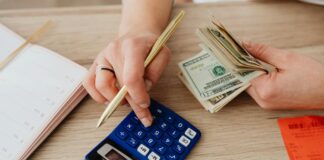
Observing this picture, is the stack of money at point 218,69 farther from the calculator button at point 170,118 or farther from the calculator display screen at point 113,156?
the calculator display screen at point 113,156

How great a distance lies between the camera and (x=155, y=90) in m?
0.70

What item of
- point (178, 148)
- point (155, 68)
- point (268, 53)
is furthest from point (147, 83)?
point (268, 53)

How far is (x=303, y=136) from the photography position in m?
0.63

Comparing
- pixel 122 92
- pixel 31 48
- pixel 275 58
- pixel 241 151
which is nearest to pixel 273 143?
pixel 241 151

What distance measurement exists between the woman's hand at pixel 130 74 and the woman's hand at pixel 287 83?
187 mm

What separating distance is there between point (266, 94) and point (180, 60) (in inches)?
8.1

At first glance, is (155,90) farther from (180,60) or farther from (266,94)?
(266,94)

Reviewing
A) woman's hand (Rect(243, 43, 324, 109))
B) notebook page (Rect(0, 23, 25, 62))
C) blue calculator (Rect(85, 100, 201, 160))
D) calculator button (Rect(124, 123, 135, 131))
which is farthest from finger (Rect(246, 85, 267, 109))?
notebook page (Rect(0, 23, 25, 62))

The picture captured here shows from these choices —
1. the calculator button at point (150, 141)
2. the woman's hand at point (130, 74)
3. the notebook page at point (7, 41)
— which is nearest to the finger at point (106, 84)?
the woman's hand at point (130, 74)

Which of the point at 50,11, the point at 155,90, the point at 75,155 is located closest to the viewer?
the point at 75,155

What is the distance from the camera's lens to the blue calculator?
1.91 ft

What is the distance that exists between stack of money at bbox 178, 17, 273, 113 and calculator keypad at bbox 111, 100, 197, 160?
72 millimetres

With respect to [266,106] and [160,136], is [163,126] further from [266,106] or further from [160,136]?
[266,106]

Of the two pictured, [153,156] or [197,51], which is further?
[197,51]
